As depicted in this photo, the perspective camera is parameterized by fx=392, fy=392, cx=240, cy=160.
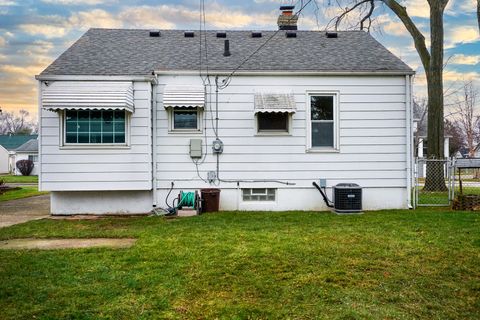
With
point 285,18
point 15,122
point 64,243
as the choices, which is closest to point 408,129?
point 285,18

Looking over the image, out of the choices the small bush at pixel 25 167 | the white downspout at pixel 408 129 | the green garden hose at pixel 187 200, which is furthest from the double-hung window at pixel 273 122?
the small bush at pixel 25 167

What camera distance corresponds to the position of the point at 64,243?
20.6 feet

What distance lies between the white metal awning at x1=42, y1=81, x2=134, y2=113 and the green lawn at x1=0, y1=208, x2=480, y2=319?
2.74 meters

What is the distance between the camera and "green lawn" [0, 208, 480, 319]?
3496 millimetres

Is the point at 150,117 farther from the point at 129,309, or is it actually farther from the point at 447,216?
the point at 447,216

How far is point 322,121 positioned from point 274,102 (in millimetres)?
1400

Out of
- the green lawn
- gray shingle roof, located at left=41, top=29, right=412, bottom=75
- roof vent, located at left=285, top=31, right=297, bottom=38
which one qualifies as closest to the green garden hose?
the green lawn

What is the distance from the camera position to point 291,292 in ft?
12.8

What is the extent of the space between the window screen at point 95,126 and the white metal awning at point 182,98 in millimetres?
1105

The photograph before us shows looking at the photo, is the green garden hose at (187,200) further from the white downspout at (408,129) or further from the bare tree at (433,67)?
the bare tree at (433,67)

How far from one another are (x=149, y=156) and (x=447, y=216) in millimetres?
6912

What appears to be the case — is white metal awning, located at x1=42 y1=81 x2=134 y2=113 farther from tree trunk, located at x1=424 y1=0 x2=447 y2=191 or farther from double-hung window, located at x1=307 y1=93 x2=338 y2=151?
tree trunk, located at x1=424 y1=0 x2=447 y2=191

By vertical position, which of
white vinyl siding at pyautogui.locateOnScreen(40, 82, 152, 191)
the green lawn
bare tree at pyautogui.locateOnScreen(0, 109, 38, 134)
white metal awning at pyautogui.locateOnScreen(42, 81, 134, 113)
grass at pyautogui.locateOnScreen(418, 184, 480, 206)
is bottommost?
the green lawn

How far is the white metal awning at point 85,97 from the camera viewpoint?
28.1ft
